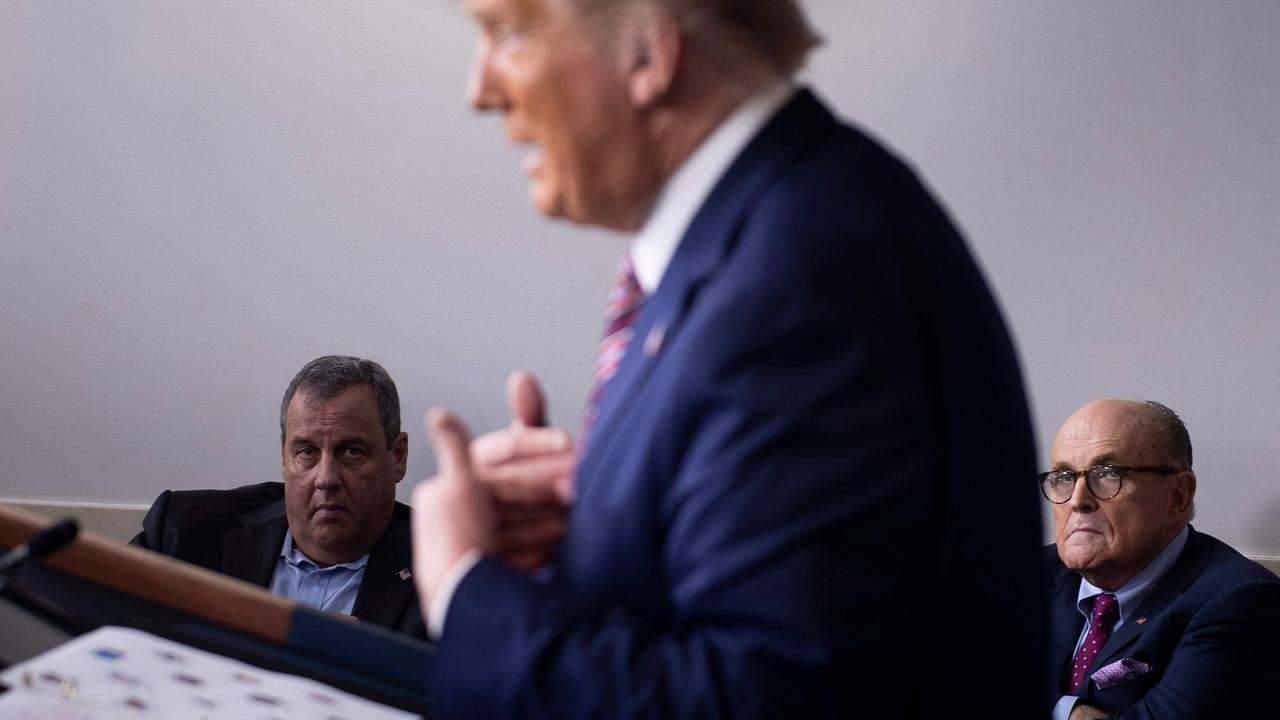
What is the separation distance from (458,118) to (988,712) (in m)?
2.54

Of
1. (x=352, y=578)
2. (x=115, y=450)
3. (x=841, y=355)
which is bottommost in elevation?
(x=352, y=578)

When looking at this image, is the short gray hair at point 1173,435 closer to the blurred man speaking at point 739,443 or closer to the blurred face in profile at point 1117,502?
the blurred face in profile at point 1117,502

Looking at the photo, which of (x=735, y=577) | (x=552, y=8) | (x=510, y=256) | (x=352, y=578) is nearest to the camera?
(x=735, y=577)

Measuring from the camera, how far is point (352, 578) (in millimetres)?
2904

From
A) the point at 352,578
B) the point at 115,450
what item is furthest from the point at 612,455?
the point at 115,450

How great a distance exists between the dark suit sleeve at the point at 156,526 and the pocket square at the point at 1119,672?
6.19 feet

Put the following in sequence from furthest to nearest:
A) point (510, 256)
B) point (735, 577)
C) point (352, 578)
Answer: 1. point (510, 256)
2. point (352, 578)
3. point (735, 577)

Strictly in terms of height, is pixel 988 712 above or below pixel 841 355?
below

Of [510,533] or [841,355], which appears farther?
[510,533]

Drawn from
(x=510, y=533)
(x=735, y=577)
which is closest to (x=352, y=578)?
(x=510, y=533)

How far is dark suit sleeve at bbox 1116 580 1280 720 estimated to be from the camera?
2400mm

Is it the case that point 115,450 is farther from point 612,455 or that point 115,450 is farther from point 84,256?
point 612,455

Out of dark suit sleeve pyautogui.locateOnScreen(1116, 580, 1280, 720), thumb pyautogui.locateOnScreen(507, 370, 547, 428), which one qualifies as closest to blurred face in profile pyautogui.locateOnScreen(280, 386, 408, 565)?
dark suit sleeve pyautogui.locateOnScreen(1116, 580, 1280, 720)

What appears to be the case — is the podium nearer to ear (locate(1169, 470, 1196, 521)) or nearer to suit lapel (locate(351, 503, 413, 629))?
suit lapel (locate(351, 503, 413, 629))
